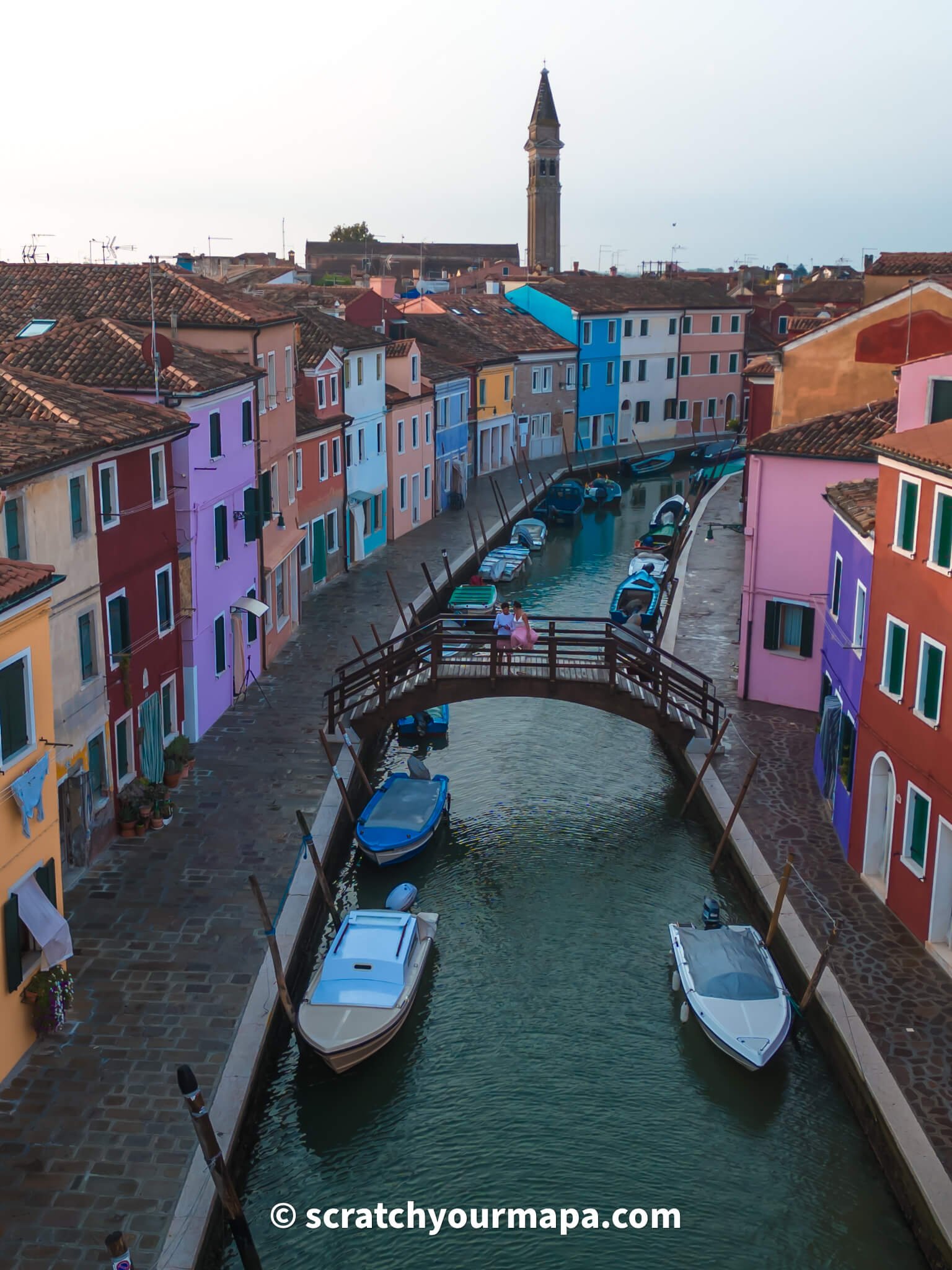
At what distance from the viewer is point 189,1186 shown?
1598 centimetres

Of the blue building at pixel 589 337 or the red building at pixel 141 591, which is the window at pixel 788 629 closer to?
the red building at pixel 141 591

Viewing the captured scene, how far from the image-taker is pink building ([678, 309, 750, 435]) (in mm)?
88500

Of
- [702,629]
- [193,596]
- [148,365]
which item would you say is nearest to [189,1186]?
[193,596]

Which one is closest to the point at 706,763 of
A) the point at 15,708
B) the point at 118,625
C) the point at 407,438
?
the point at 118,625

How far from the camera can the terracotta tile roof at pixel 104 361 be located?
2875 centimetres

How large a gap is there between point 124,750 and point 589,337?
6088cm

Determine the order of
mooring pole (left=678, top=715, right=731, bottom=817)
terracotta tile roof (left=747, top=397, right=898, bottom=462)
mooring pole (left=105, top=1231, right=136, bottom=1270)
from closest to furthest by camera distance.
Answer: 1. mooring pole (left=105, top=1231, right=136, bottom=1270)
2. mooring pole (left=678, top=715, right=731, bottom=817)
3. terracotta tile roof (left=747, top=397, right=898, bottom=462)

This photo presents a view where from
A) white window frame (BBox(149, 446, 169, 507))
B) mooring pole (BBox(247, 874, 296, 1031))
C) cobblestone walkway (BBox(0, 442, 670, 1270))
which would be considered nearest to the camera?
cobblestone walkway (BBox(0, 442, 670, 1270))

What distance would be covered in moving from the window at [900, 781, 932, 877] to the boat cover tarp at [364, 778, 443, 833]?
10157 millimetres

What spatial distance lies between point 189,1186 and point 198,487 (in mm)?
17749

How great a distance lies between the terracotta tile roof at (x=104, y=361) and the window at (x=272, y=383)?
5742 millimetres

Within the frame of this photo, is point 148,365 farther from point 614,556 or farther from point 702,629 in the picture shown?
point 614,556

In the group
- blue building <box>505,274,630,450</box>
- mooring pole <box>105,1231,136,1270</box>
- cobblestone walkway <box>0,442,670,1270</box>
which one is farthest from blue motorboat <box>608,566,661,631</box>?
blue building <box>505,274,630,450</box>

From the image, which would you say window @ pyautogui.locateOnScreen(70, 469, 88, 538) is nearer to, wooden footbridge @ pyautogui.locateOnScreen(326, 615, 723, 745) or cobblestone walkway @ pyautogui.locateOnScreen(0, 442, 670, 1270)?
cobblestone walkway @ pyautogui.locateOnScreen(0, 442, 670, 1270)
